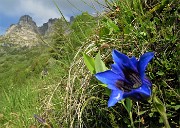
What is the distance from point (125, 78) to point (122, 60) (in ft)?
0.17

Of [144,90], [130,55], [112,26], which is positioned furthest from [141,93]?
[112,26]

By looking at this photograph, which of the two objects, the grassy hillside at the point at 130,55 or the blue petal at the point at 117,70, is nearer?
the blue petal at the point at 117,70

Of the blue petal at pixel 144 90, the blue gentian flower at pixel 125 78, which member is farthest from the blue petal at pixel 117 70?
the blue petal at pixel 144 90

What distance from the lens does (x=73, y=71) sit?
2.17 meters

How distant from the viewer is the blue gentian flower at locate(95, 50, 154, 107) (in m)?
0.91

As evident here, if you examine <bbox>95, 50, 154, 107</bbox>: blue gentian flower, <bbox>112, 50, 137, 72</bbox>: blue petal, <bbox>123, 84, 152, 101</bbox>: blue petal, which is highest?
<bbox>112, 50, 137, 72</bbox>: blue petal

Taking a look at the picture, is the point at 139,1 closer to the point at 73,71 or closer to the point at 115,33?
the point at 115,33

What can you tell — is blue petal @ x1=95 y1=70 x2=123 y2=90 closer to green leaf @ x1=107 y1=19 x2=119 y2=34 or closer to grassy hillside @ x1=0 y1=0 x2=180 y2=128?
grassy hillside @ x1=0 y1=0 x2=180 y2=128

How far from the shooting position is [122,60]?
982 mm

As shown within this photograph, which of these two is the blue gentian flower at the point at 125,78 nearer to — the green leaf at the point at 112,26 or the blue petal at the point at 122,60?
the blue petal at the point at 122,60

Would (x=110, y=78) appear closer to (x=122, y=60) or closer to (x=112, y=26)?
(x=122, y=60)

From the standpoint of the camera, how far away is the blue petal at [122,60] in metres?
0.95

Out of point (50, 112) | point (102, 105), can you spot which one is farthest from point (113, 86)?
point (50, 112)

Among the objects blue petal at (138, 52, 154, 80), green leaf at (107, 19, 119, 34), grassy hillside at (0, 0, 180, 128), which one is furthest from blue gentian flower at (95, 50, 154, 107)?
green leaf at (107, 19, 119, 34)
